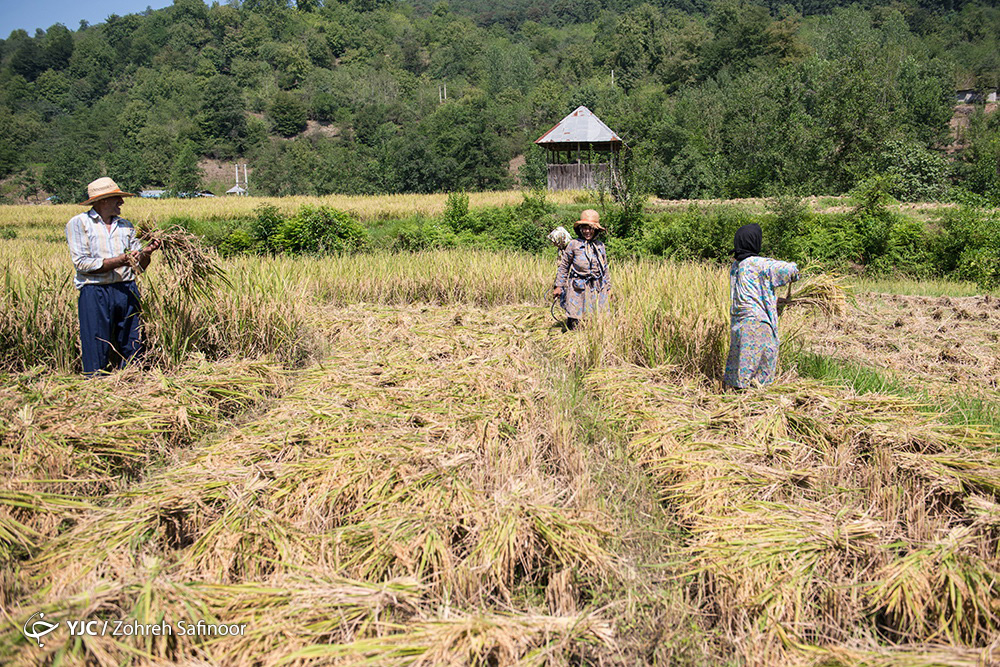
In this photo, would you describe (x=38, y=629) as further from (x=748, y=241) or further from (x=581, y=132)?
(x=581, y=132)

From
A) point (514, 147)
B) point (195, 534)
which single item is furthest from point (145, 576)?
point (514, 147)

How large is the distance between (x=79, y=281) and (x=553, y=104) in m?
46.7

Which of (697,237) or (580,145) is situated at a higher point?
(580,145)

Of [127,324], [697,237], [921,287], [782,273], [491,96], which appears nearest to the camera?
[782,273]

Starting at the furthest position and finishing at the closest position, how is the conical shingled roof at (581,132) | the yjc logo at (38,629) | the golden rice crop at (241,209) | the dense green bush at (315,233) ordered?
1. the conical shingled roof at (581,132)
2. the golden rice crop at (241,209)
3. the dense green bush at (315,233)
4. the yjc logo at (38,629)

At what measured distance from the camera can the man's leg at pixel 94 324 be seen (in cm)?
450

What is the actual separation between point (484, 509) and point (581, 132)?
953 inches

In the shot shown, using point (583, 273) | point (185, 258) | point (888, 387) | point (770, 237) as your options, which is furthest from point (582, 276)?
point (770, 237)

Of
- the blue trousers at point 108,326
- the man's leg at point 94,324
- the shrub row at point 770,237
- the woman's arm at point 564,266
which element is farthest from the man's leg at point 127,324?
the shrub row at point 770,237

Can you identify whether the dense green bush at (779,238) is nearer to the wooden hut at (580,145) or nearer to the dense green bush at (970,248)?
Answer: the dense green bush at (970,248)

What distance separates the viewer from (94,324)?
14.8 ft

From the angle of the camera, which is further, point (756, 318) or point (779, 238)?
point (779, 238)

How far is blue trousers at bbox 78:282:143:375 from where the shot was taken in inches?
177

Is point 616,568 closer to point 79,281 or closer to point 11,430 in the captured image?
point 11,430
